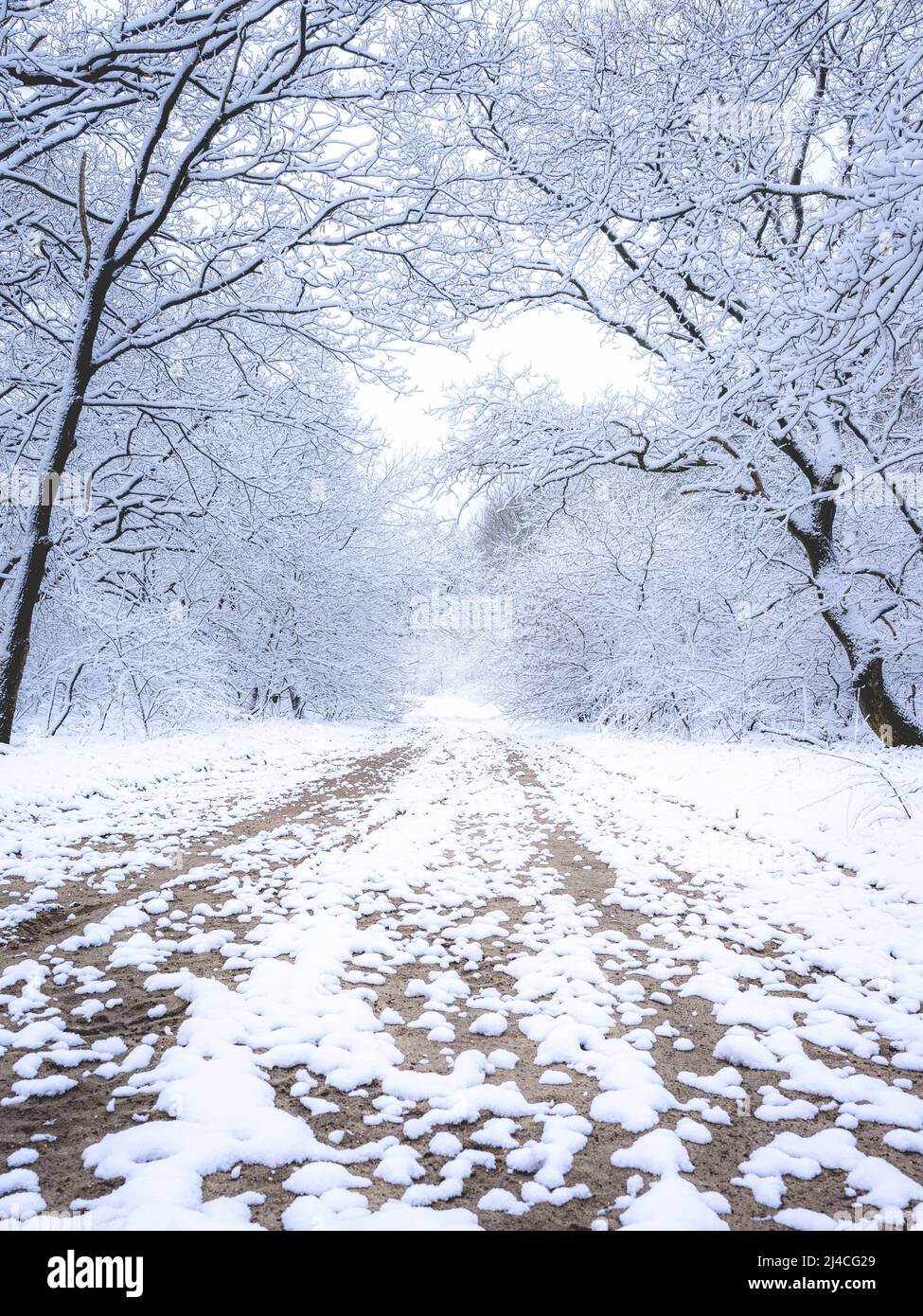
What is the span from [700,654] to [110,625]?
1108 cm

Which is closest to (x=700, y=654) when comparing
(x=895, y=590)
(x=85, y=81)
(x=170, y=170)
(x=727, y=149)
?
(x=895, y=590)

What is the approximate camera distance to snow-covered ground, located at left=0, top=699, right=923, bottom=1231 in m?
1.71

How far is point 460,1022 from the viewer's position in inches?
105

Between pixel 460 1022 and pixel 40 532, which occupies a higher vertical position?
pixel 40 532

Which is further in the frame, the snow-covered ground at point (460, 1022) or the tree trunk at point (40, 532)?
the tree trunk at point (40, 532)

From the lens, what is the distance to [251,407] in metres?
8.57

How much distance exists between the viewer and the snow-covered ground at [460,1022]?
67.1 inches

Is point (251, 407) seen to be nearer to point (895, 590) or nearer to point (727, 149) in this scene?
point (727, 149)

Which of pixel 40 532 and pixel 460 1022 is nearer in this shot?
pixel 460 1022

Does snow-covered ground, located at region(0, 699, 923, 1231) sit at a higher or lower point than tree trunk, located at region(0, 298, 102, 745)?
lower

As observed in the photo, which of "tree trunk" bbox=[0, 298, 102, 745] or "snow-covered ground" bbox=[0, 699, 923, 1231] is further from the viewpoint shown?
"tree trunk" bbox=[0, 298, 102, 745]

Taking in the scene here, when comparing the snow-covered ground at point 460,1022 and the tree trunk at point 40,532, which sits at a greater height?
the tree trunk at point 40,532

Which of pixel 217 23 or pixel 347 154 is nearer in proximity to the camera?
pixel 217 23

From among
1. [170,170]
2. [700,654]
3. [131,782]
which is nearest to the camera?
[131,782]
